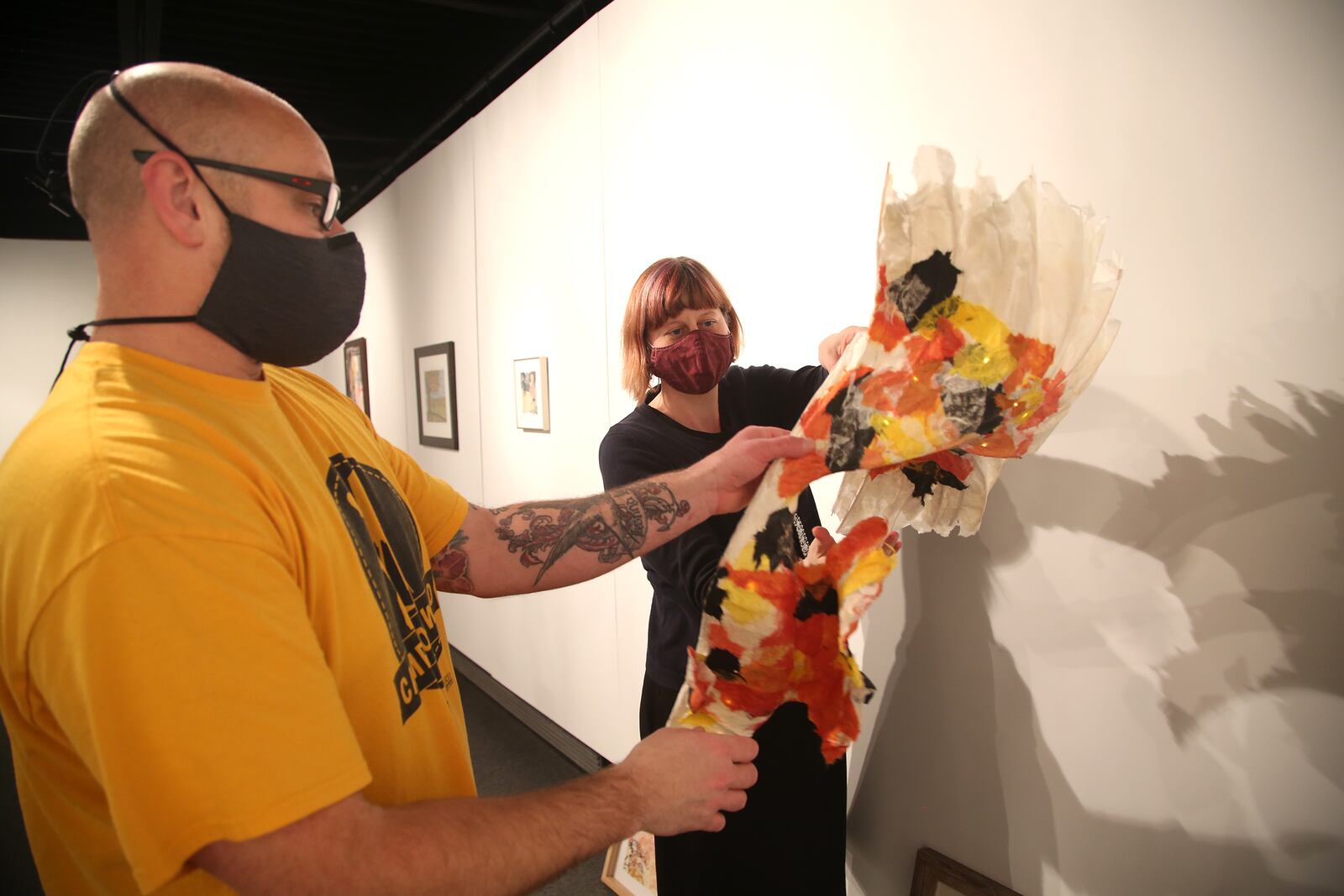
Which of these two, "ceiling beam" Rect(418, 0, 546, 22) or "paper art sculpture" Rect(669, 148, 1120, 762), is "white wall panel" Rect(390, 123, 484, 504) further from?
"paper art sculpture" Rect(669, 148, 1120, 762)

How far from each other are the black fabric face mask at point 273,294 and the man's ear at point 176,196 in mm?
16

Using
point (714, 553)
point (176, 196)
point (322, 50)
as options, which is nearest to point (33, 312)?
point (322, 50)

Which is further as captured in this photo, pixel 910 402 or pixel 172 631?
pixel 910 402

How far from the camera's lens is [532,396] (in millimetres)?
3131

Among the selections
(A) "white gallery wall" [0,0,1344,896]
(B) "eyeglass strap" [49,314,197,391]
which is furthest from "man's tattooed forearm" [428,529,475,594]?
(A) "white gallery wall" [0,0,1344,896]

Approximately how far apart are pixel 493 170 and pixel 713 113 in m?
1.61

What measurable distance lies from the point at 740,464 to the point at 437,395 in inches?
133

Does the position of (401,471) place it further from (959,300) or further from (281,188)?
(959,300)

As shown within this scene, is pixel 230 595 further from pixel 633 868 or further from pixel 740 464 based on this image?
pixel 633 868

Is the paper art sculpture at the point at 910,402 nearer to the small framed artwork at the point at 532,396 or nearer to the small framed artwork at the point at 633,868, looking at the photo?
the small framed artwork at the point at 633,868

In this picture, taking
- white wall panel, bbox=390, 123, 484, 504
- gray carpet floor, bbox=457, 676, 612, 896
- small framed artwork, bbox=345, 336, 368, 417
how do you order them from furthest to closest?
1. small framed artwork, bbox=345, 336, 368, 417
2. white wall panel, bbox=390, 123, 484, 504
3. gray carpet floor, bbox=457, 676, 612, 896

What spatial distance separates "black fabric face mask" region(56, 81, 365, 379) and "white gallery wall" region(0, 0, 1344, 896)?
118 cm

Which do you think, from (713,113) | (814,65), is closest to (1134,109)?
(814,65)

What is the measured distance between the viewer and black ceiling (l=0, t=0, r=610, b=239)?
10.2 ft
